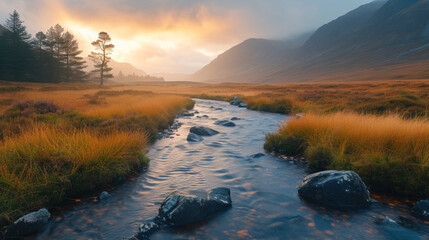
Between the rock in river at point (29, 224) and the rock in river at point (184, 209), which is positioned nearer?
the rock in river at point (29, 224)

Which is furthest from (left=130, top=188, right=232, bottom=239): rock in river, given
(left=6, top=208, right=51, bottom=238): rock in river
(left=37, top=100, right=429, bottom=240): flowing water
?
(left=6, top=208, right=51, bottom=238): rock in river

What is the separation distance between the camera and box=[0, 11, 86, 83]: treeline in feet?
156

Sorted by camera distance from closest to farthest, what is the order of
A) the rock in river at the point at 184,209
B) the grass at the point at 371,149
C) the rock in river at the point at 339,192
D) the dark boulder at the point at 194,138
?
the rock in river at the point at 184,209 < the rock in river at the point at 339,192 < the grass at the point at 371,149 < the dark boulder at the point at 194,138

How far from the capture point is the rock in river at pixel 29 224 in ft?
14.4

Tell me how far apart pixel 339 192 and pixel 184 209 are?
3797 millimetres

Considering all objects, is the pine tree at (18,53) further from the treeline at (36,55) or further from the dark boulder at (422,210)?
the dark boulder at (422,210)

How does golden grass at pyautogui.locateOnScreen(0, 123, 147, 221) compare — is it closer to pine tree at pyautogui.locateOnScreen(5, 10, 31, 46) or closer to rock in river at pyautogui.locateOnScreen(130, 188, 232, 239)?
rock in river at pyautogui.locateOnScreen(130, 188, 232, 239)

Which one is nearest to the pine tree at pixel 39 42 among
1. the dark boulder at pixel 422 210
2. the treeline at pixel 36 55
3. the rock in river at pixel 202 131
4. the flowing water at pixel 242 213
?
the treeline at pixel 36 55

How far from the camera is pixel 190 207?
521 cm

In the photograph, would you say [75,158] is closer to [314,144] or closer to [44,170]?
[44,170]

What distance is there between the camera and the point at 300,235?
4.73 m

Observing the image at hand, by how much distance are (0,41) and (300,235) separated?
66347 millimetres

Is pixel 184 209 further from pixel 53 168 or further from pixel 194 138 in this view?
pixel 194 138

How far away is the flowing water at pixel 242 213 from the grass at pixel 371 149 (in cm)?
86
